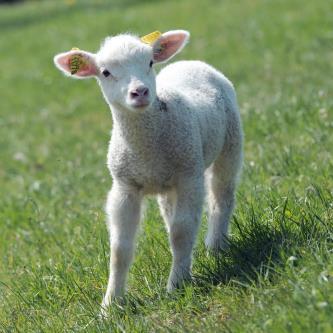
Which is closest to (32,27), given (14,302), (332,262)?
(14,302)

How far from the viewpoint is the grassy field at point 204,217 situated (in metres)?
4.58

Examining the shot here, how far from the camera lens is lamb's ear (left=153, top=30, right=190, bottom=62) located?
587cm

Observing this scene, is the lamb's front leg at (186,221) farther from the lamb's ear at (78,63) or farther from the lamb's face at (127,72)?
the lamb's ear at (78,63)

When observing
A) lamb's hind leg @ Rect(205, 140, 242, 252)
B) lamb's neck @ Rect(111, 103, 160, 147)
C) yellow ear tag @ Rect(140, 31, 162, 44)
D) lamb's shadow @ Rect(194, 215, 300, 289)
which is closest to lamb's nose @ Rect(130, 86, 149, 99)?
lamb's neck @ Rect(111, 103, 160, 147)

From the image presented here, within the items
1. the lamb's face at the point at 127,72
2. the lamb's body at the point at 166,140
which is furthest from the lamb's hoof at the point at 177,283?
the lamb's face at the point at 127,72

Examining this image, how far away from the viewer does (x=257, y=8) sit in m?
20.4

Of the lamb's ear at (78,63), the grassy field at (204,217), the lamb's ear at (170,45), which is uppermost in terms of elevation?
the lamb's ear at (170,45)

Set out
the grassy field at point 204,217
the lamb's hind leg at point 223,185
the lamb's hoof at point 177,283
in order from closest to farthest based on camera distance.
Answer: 1. the grassy field at point 204,217
2. the lamb's hoof at point 177,283
3. the lamb's hind leg at point 223,185

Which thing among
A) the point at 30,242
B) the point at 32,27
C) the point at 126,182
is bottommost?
→ the point at 32,27

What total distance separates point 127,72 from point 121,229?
100cm

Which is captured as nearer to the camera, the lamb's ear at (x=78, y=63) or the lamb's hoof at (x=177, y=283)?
the lamb's hoof at (x=177, y=283)

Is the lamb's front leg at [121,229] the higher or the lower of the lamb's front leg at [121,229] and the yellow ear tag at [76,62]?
the lower

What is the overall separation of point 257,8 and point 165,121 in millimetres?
15311

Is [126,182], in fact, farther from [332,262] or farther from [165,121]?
[332,262]
